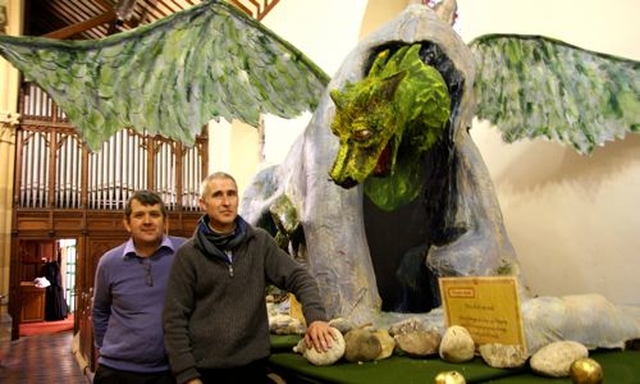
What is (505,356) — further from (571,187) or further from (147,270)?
(571,187)

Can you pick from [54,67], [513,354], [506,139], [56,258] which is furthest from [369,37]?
[56,258]

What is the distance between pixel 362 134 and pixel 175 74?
728 mm

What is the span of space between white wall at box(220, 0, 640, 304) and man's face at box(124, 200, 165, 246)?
1721mm

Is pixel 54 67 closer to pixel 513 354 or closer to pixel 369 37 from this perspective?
pixel 369 37

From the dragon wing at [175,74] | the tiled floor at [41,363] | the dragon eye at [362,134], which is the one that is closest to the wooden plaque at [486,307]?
the dragon eye at [362,134]

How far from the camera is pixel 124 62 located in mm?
1860

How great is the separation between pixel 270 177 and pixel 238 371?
1.25 meters

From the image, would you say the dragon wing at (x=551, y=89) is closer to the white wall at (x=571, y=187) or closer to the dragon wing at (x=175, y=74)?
the white wall at (x=571, y=187)

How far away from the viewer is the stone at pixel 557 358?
139 centimetres

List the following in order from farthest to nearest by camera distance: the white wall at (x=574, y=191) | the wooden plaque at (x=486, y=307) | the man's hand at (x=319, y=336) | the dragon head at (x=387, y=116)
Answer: the white wall at (x=574, y=191) → the dragon head at (x=387, y=116) → the wooden plaque at (x=486, y=307) → the man's hand at (x=319, y=336)

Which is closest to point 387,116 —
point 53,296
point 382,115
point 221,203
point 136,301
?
point 382,115

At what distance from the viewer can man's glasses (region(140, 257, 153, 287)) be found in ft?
5.53

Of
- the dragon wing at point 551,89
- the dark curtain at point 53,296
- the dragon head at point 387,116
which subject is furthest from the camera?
the dark curtain at point 53,296

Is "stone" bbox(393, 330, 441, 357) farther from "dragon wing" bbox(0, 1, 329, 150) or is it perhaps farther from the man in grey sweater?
"dragon wing" bbox(0, 1, 329, 150)
